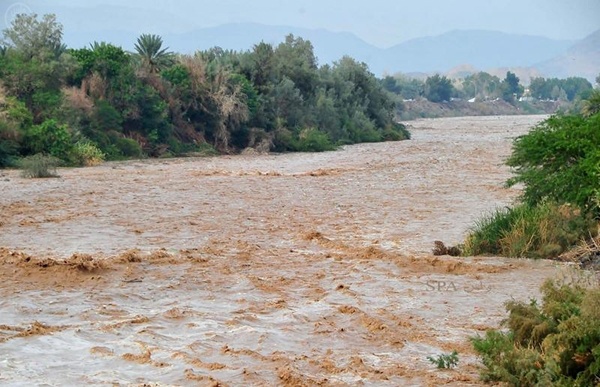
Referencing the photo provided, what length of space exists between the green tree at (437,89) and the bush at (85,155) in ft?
319

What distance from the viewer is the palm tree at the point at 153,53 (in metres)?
44.1

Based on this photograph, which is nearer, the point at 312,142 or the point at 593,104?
the point at 593,104

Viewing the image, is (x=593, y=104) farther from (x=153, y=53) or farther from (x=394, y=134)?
(x=394, y=134)

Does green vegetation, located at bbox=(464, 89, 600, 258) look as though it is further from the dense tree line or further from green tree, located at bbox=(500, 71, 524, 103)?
green tree, located at bbox=(500, 71, 524, 103)

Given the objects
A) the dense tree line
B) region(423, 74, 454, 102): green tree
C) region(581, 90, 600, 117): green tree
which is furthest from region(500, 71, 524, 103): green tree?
region(581, 90, 600, 117): green tree

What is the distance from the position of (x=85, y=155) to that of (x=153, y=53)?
11.8 m

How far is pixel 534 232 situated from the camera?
15820 mm

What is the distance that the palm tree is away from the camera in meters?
44.1

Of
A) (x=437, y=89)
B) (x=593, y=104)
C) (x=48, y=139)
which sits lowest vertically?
(x=48, y=139)

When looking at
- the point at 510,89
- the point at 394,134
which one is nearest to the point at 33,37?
the point at 394,134

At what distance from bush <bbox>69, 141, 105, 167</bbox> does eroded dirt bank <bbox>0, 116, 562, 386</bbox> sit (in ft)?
24.6

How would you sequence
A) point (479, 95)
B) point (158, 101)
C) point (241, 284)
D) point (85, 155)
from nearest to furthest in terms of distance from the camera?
point (241, 284) → point (85, 155) → point (158, 101) → point (479, 95)

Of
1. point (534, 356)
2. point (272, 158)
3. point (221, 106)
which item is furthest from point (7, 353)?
point (221, 106)

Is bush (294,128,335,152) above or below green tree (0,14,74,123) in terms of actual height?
below
